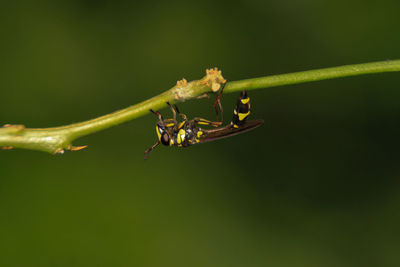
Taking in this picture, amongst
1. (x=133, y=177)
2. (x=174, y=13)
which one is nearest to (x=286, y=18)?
(x=174, y=13)

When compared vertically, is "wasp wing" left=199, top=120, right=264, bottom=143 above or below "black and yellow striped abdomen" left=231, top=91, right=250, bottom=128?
below

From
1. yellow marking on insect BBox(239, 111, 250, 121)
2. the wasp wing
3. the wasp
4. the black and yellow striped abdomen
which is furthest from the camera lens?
the wasp wing

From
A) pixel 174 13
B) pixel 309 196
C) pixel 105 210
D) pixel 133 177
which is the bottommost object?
pixel 309 196

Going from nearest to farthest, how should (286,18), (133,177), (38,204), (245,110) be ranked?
(245,110) < (38,204) < (133,177) < (286,18)

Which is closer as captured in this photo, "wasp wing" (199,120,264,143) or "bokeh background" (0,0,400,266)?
"wasp wing" (199,120,264,143)

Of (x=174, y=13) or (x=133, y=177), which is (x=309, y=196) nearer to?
(x=133, y=177)

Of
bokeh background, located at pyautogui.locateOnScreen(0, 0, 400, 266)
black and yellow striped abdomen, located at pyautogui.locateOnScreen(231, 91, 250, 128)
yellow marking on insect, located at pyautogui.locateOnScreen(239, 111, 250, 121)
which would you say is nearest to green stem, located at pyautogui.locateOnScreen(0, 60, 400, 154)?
black and yellow striped abdomen, located at pyautogui.locateOnScreen(231, 91, 250, 128)

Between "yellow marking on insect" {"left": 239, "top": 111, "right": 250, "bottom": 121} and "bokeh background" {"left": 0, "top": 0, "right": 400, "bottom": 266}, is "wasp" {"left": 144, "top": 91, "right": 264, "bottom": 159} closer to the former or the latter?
"yellow marking on insect" {"left": 239, "top": 111, "right": 250, "bottom": 121}
